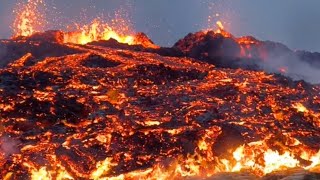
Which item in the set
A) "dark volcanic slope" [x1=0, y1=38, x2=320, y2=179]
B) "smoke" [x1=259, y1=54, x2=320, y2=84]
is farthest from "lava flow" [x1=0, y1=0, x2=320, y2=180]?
"smoke" [x1=259, y1=54, x2=320, y2=84]

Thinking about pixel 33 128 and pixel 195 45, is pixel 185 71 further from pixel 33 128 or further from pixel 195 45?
pixel 195 45

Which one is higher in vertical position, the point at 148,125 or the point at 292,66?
the point at 292,66

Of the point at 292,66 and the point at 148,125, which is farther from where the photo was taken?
the point at 292,66

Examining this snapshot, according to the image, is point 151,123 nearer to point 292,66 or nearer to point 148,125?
point 148,125

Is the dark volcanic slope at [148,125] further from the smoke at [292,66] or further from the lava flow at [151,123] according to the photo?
the smoke at [292,66]

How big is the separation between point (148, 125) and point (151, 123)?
21 centimetres

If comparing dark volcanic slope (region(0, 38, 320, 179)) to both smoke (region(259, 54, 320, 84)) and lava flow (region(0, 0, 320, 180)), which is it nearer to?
lava flow (region(0, 0, 320, 180))

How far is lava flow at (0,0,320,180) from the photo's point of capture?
15.8m

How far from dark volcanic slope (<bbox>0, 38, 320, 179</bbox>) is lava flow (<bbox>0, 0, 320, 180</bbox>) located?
0.05 m

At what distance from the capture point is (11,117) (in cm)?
1945

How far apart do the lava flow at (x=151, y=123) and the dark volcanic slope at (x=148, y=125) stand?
0.05 metres

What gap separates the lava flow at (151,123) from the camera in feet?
51.8

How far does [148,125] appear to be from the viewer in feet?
62.8

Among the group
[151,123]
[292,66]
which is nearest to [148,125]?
[151,123]
